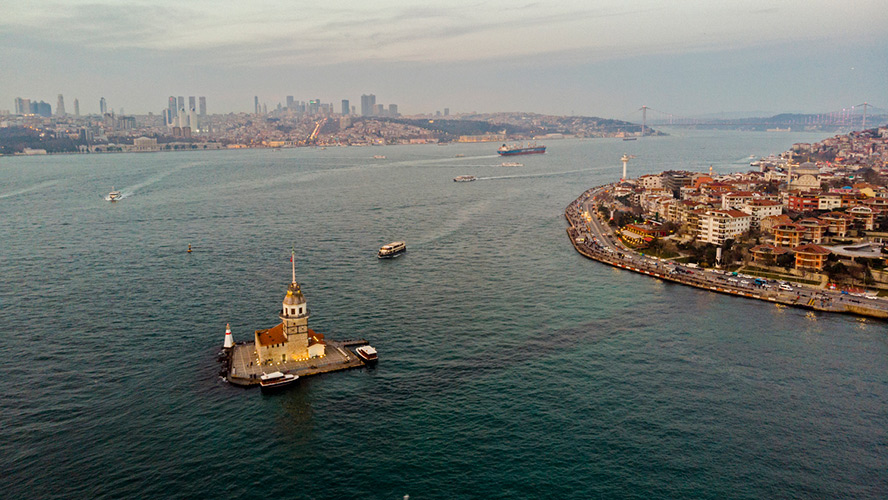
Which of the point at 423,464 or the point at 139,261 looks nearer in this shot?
the point at 423,464

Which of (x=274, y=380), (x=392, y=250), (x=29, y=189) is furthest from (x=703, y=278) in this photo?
(x=29, y=189)

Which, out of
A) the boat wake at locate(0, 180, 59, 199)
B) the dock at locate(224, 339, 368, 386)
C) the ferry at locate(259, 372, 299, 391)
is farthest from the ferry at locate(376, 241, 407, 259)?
the boat wake at locate(0, 180, 59, 199)

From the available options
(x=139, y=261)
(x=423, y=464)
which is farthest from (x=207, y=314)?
(x=423, y=464)

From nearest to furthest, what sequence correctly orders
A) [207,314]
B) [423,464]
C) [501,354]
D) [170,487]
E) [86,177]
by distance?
[170,487], [423,464], [501,354], [207,314], [86,177]

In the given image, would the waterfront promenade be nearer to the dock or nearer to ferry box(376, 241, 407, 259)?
ferry box(376, 241, 407, 259)

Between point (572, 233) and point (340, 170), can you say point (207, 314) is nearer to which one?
point (572, 233)

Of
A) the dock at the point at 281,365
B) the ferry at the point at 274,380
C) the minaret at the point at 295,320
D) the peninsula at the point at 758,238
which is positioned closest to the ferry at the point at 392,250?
the peninsula at the point at 758,238

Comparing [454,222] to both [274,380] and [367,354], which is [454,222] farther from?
[274,380]
